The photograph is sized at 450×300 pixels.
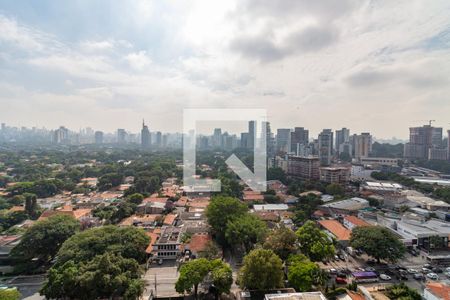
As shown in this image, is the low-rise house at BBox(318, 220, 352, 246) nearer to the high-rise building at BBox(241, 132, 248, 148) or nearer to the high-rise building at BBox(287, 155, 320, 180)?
the high-rise building at BBox(287, 155, 320, 180)

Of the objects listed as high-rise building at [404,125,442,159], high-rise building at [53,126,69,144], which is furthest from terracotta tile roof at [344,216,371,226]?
high-rise building at [53,126,69,144]

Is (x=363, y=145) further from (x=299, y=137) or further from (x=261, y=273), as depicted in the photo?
(x=261, y=273)

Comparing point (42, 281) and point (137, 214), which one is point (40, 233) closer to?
point (42, 281)

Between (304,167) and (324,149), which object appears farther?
(324,149)

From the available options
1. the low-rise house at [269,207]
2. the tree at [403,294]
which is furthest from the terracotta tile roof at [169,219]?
the tree at [403,294]

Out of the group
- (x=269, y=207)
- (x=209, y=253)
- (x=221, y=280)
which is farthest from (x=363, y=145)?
(x=221, y=280)

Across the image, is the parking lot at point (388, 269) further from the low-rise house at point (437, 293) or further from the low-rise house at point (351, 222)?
the low-rise house at point (351, 222)
